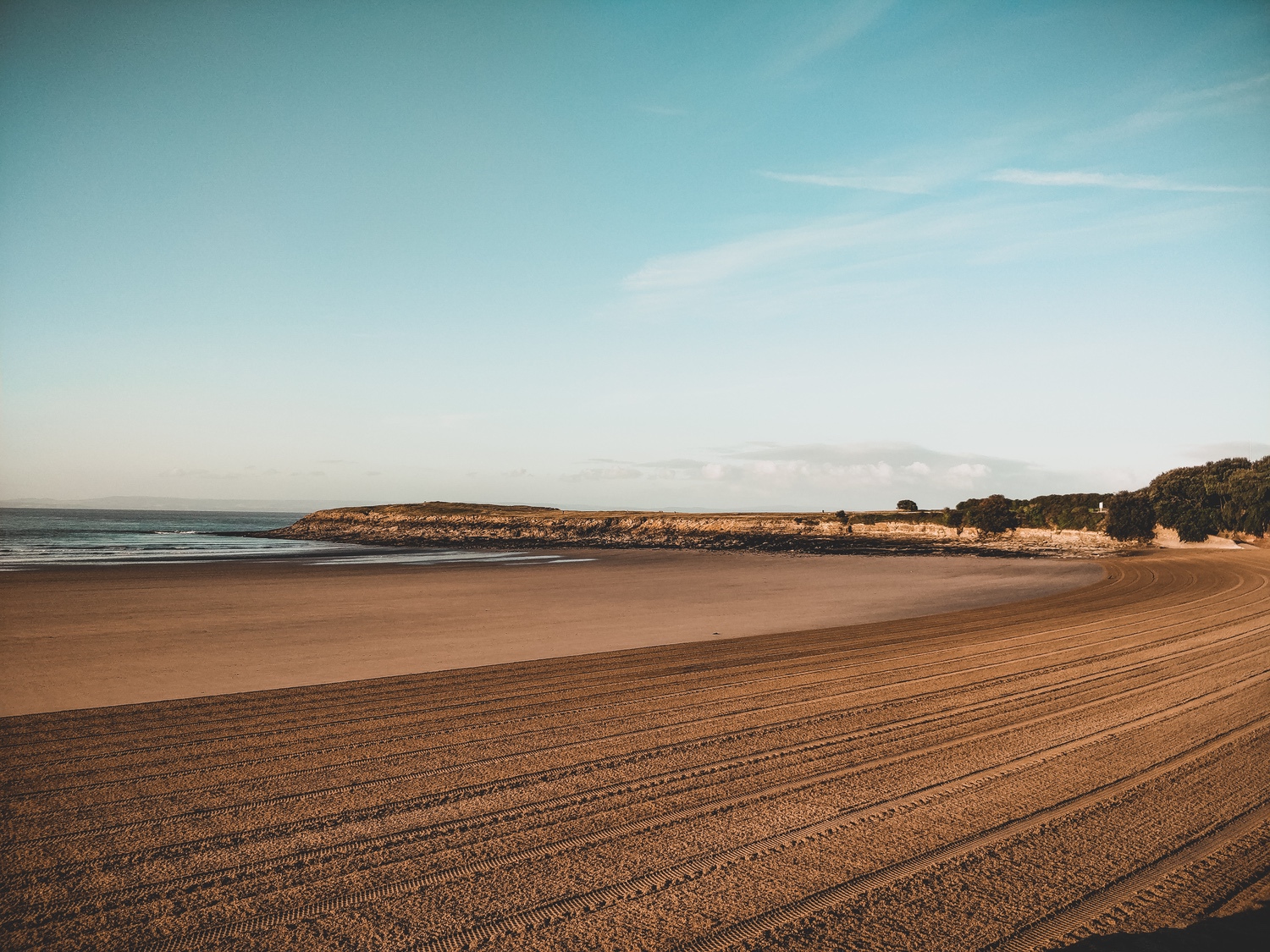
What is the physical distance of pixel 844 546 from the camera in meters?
52.9

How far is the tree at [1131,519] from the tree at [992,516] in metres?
8.75

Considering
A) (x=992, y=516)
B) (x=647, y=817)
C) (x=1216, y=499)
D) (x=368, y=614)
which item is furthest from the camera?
(x=992, y=516)

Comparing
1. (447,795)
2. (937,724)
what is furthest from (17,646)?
(937,724)

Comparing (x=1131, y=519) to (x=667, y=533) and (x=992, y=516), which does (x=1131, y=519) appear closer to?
(x=992, y=516)

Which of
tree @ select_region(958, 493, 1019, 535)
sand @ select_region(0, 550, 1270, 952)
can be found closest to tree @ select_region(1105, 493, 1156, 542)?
tree @ select_region(958, 493, 1019, 535)

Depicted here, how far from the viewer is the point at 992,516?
70500 millimetres

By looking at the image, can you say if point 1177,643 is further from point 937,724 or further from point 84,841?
point 84,841

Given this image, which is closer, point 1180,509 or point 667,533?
point 1180,509

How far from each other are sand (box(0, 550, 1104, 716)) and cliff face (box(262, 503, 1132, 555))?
82.1 ft

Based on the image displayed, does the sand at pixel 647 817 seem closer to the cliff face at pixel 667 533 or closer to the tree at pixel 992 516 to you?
the cliff face at pixel 667 533

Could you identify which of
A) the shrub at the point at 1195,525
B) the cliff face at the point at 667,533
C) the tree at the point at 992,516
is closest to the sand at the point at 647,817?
the cliff face at the point at 667,533

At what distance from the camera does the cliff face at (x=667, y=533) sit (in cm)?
5575

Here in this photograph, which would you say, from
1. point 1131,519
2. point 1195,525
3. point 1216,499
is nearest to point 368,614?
point 1131,519

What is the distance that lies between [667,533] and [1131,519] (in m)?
42.2
